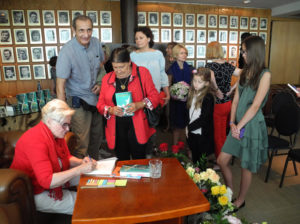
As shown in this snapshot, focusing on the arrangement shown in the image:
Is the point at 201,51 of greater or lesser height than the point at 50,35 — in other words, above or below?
below

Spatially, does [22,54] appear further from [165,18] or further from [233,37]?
[233,37]

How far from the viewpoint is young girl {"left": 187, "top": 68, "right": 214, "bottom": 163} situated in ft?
8.50

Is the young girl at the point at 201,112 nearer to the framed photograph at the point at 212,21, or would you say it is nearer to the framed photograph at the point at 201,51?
the framed photograph at the point at 201,51

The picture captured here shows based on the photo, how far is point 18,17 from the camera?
5.00 meters

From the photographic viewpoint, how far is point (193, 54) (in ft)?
20.6

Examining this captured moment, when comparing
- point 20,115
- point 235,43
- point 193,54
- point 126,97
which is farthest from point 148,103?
point 235,43

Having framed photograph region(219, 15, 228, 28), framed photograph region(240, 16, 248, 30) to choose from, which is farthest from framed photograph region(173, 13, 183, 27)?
framed photograph region(240, 16, 248, 30)

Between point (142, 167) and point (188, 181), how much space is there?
37 centimetres

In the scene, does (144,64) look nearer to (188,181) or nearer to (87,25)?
(87,25)

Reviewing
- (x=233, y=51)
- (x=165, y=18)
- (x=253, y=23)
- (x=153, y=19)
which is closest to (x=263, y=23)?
(x=253, y=23)

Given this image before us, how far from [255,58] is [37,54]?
15.7 feet

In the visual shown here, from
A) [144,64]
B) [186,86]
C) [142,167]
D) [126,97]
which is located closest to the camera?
[142,167]

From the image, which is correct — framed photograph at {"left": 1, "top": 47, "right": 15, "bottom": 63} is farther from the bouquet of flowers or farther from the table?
the table

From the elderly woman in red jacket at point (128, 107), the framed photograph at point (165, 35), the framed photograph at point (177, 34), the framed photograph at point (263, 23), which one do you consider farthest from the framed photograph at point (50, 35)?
the framed photograph at point (263, 23)
